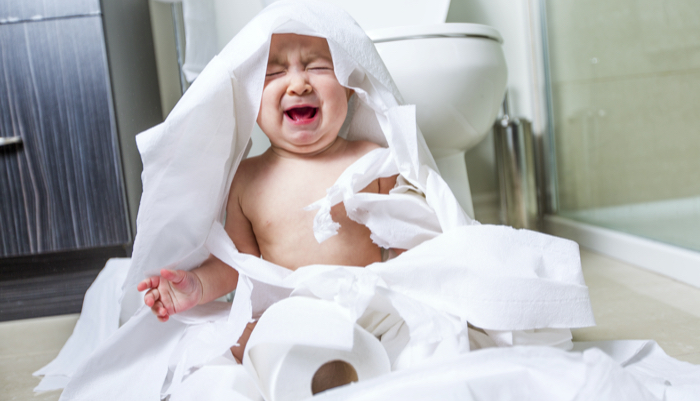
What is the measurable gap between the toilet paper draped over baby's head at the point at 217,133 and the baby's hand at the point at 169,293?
0.06 m

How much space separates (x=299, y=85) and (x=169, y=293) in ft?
0.93

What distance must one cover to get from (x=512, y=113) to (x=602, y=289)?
2.23ft

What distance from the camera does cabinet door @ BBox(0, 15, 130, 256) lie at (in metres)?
0.80

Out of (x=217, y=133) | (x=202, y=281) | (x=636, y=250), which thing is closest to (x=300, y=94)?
(x=217, y=133)

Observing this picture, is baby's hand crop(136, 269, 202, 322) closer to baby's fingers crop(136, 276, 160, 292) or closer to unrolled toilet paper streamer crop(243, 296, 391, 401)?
baby's fingers crop(136, 276, 160, 292)

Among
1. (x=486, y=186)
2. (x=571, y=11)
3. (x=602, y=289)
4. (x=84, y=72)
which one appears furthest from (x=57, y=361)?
(x=571, y=11)

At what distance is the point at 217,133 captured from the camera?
65 centimetres

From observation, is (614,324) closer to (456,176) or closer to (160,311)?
(456,176)

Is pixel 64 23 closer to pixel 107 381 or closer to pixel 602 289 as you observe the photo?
pixel 107 381

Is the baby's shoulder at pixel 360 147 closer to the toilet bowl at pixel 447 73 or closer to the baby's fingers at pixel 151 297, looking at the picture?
the toilet bowl at pixel 447 73

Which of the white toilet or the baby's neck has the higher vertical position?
the white toilet

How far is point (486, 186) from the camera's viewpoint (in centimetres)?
143

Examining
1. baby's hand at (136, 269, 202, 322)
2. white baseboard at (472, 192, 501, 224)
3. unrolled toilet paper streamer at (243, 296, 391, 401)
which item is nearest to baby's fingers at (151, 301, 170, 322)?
baby's hand at (136, 269, 202, 322)

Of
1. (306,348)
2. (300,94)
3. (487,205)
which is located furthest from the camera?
(487,205)
